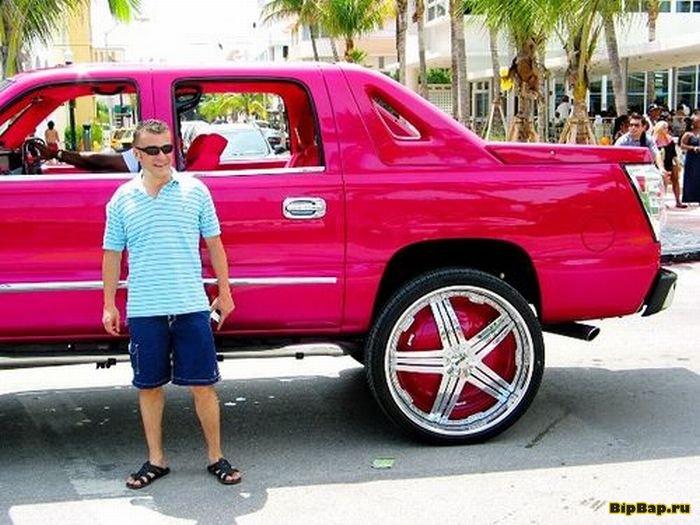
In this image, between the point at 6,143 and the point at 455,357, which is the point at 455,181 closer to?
the point at 455,357

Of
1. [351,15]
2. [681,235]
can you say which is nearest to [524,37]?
[681,235]

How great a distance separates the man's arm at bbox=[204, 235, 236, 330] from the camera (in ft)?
14.7

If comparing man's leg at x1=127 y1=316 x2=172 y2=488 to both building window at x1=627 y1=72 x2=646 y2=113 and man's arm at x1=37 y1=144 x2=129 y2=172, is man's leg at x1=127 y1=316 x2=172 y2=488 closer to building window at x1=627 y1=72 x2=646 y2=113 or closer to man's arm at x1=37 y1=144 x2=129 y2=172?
man's arm at x1=37 y1=144 x2=129 y2=172

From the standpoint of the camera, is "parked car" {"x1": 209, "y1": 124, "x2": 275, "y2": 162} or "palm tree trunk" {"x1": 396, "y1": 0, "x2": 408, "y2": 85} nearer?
"parked car" {"x1": 209, "y1": 124, "x2": 275, "y2": 162}

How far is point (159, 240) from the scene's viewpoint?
440 centimetres

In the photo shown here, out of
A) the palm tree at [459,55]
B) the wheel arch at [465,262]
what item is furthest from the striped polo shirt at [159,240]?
the palm tree at [459,55]

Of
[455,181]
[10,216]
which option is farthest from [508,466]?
[10,216]

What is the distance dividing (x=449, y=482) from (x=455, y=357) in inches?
28.9

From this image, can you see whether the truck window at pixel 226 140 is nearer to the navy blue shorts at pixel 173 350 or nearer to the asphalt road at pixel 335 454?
the navy blue shorts at pixel 173 350

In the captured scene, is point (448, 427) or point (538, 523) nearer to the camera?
point (538, 523)

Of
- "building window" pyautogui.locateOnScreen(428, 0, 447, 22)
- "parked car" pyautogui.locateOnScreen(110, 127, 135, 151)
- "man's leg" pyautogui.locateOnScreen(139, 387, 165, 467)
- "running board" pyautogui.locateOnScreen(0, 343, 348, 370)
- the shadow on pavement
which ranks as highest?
"building window" pyautogui.locateOnScreen(428, 0, 447, 22)

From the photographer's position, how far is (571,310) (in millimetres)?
5230

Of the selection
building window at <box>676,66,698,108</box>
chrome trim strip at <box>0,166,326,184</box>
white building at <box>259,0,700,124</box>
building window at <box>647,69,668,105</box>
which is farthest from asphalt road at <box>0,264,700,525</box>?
building window at <box>647,69,668,105</box>

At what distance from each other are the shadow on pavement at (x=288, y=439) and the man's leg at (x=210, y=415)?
0.13 m
